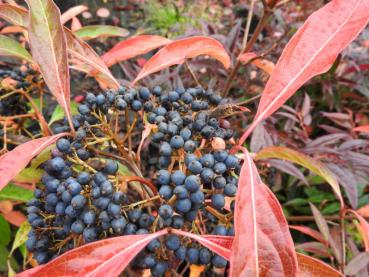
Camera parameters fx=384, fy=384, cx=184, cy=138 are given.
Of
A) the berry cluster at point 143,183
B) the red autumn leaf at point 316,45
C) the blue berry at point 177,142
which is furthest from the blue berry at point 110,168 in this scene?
the red autumn leaf at point 316,45

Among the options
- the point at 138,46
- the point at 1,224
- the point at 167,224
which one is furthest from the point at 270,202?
the point at 1,224

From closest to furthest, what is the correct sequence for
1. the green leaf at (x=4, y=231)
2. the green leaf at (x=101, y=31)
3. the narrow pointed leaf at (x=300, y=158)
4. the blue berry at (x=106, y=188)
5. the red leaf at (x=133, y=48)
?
the blue berry at (x=106, y=188) → the narrow pointed leaf at (x=300, y=158) → the red leaf at (x=133, y=48) → the green leaf at (x=101, y=31) → the green leaf at (x=4, y=231)

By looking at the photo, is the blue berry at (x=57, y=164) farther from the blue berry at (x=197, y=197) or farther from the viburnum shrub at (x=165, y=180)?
the blue berry at (x=197, y=197)

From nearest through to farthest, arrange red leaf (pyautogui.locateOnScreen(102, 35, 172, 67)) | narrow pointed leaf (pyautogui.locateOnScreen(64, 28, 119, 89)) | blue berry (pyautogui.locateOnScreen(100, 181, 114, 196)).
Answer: blue berry (pyautogui.locateOnScreen(100, 181, 114, 196)) → narrow pointed leaf (pyautogui.locateOnScreen(64, 28, 119, 89)) → red leaf (pyautogui.locateOnScreen(102, 35, 172, 67))

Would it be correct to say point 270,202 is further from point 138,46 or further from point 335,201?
point 335,201

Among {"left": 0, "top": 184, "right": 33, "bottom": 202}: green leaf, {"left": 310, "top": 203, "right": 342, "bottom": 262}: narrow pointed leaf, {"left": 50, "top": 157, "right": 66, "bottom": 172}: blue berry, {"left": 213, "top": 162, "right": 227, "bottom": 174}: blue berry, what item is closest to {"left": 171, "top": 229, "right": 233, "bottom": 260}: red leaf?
{"left": 213, "top": 162, "right": 227, "bottom": 174}: blue berry

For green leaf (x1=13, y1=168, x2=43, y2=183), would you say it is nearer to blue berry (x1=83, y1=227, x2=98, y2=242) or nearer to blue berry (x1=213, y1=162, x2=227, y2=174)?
blue berry (x1=83, y1=227, x2=98, y2=242)

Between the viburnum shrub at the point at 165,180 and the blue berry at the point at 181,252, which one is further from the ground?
the viburnum shrub at the point at 165,180
